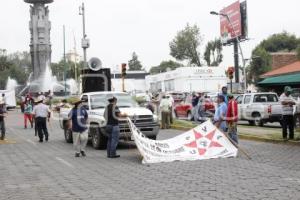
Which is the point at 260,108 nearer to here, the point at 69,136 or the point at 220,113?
the point at 69,136

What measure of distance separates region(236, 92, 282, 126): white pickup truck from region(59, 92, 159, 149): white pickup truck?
8739 mm

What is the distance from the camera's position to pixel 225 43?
2613 inches

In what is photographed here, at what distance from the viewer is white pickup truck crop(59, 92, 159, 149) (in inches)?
633

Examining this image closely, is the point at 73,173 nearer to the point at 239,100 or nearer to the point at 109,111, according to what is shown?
the point at 109,111

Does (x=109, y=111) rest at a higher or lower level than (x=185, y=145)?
higher

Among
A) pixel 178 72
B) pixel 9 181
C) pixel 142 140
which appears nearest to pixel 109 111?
pixel 142 140

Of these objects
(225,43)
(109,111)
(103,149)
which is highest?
(225,43)

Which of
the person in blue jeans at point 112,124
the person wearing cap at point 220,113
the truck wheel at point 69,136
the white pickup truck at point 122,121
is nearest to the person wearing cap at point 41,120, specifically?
the truck wheel at point 69,136

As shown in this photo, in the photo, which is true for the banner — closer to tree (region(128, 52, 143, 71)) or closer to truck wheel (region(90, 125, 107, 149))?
truck wheel (region(90, 125, 107, 149))

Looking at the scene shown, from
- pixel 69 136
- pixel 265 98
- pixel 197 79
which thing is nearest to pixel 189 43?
pixel 197 79

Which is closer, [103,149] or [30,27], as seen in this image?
[103,149]

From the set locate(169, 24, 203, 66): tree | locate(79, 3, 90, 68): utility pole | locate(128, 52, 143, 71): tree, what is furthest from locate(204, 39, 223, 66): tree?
locate(128, 52, 143, 71): tree

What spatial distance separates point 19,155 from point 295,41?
81178 millimetres

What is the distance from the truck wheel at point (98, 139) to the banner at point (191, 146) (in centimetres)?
280
